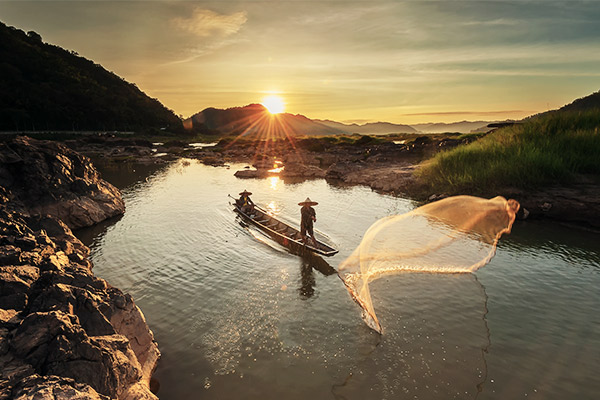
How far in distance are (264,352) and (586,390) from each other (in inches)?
339

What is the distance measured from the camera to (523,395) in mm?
7762

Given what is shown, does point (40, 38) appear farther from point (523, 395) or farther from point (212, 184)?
point (523, 395)

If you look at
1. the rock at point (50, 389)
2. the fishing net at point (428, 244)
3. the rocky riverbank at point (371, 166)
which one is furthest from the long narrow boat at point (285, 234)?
the rocky riverbank at point (371, 166)

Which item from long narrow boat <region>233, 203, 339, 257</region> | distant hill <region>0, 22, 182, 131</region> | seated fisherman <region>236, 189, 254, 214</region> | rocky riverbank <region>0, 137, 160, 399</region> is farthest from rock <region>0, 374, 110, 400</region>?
distant hill <region>0, 22, 182, 131</region>

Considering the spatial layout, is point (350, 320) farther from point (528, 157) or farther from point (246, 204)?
point (528, 157)

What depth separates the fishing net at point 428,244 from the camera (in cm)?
1466

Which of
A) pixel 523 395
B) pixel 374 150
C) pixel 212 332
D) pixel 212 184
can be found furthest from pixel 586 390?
pixel 374 150

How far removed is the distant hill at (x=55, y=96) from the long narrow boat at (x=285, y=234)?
362 ft

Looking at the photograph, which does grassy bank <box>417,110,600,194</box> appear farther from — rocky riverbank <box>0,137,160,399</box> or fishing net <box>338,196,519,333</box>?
rocky riverbank <box>0,137,160,399</box>

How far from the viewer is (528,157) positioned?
2505 centimetres

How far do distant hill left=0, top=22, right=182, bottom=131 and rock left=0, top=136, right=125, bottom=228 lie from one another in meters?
98.3

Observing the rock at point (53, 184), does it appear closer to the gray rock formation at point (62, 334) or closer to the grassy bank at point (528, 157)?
the gray rock formation at point (62, 334)

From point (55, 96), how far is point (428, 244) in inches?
5806

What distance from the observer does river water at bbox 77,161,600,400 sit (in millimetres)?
8266
